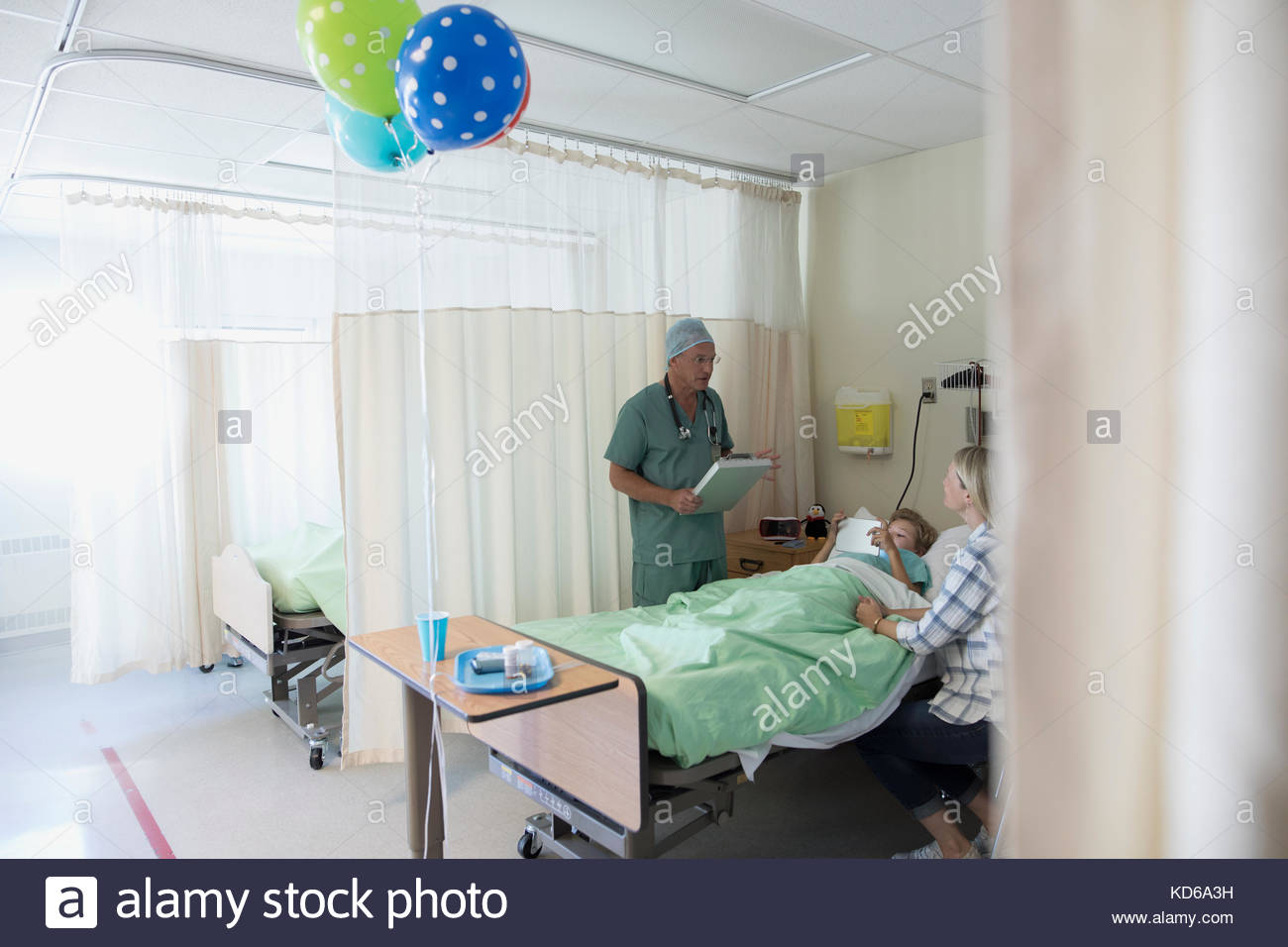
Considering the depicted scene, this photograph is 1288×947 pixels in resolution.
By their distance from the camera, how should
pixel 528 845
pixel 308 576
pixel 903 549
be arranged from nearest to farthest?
pixel 528 845, pixel 903 549, pixel 308 576

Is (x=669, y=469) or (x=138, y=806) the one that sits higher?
(x=669, y=469)

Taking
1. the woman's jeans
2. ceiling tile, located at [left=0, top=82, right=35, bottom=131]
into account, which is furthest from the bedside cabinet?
ceiling tile, located at [left=0, top=82, right=35, bottom=131]

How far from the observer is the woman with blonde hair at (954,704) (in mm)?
2148

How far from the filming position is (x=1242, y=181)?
57 centimetres

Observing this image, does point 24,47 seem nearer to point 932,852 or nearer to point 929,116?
point 929,116

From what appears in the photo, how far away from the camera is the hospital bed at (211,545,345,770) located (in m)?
3.35

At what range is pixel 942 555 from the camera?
10.1 feet

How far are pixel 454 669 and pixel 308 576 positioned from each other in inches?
71.8

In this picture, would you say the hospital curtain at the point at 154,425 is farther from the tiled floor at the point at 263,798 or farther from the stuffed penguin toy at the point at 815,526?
the stuffed penguin toy at the point at 815,526

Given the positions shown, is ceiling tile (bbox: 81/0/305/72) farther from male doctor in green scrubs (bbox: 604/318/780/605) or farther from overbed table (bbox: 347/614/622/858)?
overbed table (bbox: 347/614/622/858)

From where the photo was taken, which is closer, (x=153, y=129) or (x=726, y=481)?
(x=726, y=481)

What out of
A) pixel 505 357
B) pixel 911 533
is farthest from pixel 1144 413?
pixel 505 357

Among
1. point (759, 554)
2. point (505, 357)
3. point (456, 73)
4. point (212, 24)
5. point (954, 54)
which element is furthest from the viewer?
point (759, 554)
